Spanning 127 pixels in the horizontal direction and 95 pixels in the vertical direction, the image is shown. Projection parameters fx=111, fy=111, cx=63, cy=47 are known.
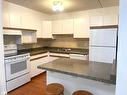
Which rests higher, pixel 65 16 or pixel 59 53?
pixel 65 16

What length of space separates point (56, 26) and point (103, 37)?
199cm

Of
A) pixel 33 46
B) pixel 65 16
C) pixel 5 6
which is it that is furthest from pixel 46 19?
pixel 5 6

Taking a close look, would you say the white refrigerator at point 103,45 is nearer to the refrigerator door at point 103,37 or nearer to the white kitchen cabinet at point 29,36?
the refrigerator door at point 103,37

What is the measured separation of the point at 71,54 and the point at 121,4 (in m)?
2.83

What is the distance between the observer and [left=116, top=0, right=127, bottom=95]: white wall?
932mm

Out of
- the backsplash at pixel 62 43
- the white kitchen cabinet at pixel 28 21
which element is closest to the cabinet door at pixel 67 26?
the backsplash at pixel 62 43

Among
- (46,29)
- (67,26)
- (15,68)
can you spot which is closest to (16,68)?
(15,68)

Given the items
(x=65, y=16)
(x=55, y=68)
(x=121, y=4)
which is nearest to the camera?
(x=121, y=4)

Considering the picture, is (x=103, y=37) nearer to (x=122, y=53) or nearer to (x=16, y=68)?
(x=122, y=53)

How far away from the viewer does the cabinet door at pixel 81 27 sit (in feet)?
11.8

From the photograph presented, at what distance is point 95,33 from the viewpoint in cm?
283

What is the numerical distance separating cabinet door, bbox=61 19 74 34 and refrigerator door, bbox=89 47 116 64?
1.29m

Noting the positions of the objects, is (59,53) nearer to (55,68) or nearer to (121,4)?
(55,68)

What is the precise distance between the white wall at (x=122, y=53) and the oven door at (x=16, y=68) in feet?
7.98
